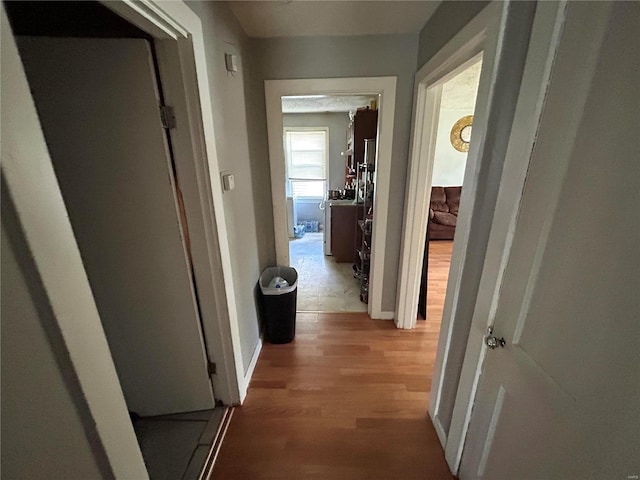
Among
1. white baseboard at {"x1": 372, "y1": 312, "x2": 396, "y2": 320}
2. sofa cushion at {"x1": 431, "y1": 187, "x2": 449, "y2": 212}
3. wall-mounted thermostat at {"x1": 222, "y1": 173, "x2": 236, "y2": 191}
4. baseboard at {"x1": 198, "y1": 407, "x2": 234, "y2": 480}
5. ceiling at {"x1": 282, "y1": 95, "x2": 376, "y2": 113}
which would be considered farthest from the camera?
sofa cushion at {"x1": 431, "y1": 187, "x2": 449, "y2": 212}

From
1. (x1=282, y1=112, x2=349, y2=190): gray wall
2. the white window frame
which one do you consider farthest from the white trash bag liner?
(x1=282, y1=112, x2=349, y2=190): gray wall

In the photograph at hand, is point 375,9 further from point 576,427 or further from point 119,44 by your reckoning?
point 576,427

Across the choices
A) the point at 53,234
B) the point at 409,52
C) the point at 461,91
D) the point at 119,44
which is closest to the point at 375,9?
the point at 409,52

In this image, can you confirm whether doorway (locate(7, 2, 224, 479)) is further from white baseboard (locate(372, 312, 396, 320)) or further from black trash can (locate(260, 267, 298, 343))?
white baseboard (locate(372, 312, 396, 320))

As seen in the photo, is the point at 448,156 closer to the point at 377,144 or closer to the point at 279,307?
the point at 377,144

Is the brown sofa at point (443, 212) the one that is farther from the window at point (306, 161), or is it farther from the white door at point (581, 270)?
the white door at point (581, 270)

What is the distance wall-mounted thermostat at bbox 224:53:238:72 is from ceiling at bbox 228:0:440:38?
280 mm

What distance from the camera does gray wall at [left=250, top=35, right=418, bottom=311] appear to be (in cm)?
180

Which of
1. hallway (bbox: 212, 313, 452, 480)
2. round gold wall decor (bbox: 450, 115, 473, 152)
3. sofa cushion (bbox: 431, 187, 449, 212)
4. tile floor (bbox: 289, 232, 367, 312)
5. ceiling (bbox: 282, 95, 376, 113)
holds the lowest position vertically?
hallway (bbox: 212, 313, 452, 480)

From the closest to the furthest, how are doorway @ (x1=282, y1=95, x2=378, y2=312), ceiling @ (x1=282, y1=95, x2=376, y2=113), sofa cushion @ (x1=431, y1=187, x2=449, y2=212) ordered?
doorway @ (x1=282, y1=95, x2=378, y2=312) → ceiling @ (x1=282, y1=95, x2=376, y2=113) → sofa cushion @ (x1=431, y1=187, x2=449, y2=212)

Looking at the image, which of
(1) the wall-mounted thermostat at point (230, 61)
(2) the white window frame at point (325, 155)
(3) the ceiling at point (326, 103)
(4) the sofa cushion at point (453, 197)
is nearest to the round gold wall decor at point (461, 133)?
(4) the sofa cushion at point (453, 197)

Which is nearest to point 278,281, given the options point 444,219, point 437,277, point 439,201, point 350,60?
point 350,60

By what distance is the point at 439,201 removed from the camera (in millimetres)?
4887

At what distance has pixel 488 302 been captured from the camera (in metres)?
0.95
